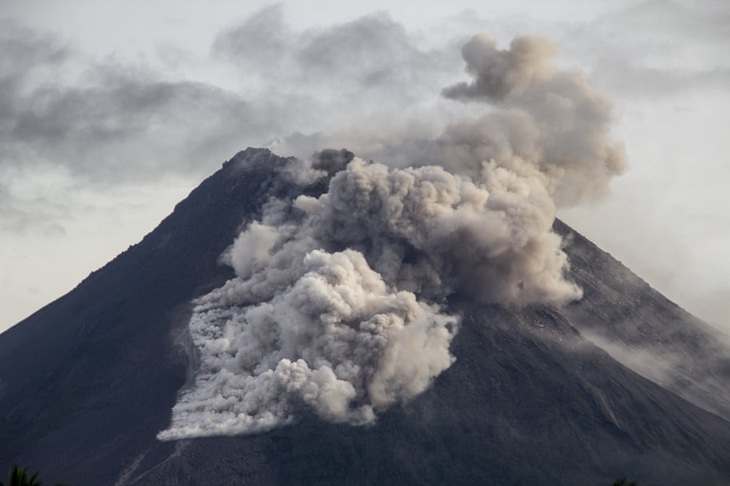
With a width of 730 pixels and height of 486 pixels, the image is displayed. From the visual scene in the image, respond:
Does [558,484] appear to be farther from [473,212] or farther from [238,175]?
[238,175]

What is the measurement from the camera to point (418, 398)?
108 meters

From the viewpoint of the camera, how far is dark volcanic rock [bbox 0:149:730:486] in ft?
334

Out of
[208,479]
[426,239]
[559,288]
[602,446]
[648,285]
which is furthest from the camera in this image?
[648,285]

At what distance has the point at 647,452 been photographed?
105 m

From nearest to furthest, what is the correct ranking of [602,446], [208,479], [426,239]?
[208,479]
[602,446]
[426,239]

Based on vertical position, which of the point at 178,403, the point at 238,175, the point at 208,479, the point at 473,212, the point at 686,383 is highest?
the point at 238,175

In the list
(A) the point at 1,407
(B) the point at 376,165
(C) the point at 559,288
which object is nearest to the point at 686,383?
(C) the point at 559,288

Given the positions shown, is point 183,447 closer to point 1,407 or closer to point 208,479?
point 208,479

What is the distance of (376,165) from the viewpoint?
12019 cm

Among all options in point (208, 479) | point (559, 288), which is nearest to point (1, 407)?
point (208, 479)

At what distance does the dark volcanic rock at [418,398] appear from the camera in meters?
102

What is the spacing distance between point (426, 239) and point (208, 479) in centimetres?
2995

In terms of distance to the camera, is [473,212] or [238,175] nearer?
[473,212]

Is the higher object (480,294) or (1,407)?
(480,294)
